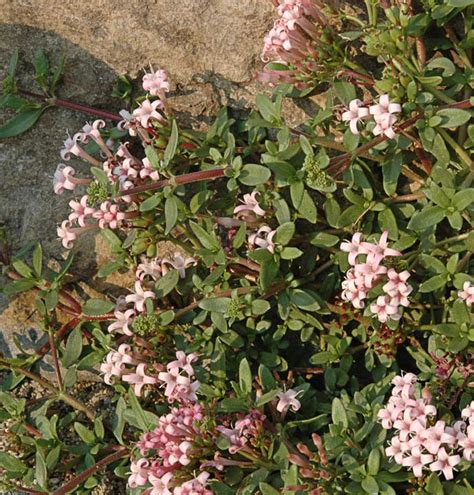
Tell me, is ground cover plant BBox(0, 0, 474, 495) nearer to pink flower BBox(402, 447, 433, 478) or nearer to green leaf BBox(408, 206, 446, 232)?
green leaf BBox(408, 206, 446, 232)

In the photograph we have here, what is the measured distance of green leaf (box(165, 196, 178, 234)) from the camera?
3.53 metres

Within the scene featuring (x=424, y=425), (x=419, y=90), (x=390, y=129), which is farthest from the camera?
(x=419, y=90)

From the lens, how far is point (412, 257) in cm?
348

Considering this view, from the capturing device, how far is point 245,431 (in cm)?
325

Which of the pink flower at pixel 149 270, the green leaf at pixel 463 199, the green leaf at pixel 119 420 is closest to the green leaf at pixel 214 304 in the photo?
the pink flower at pixel 149 270

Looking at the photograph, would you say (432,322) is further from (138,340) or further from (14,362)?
(14,362)

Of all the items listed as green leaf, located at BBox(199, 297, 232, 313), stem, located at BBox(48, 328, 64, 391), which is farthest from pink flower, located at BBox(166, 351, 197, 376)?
stem, located at BBox(48, 328, 64, 391)

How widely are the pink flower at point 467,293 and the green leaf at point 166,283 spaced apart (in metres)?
1.23

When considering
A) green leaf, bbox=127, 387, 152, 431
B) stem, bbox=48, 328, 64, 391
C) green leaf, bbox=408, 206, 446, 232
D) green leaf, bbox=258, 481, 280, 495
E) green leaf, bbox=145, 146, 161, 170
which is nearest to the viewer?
green leaf, bbox=258, 481, 280, 495

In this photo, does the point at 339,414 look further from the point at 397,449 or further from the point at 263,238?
the point at 263,238

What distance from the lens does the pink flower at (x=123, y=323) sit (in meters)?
3.60

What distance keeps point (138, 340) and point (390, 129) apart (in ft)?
4.59

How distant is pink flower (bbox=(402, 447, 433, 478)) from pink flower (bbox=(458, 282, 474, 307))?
0.67 meters

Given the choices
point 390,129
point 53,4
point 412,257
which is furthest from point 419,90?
point 53,4
